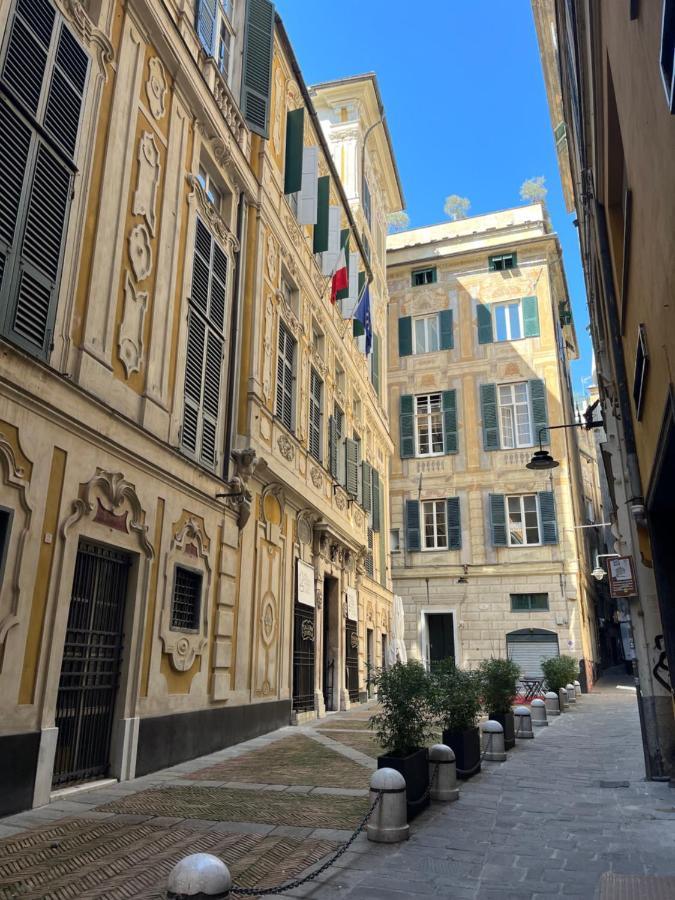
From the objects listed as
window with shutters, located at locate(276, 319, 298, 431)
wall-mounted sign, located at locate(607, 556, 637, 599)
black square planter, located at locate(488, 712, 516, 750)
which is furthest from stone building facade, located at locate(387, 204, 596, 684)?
wall-mounted sign, located at locate(607, 556, 637, 599)

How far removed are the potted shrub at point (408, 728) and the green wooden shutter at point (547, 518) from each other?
64.0 feet

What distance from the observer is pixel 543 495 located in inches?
1004

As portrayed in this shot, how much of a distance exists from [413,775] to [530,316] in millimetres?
24280

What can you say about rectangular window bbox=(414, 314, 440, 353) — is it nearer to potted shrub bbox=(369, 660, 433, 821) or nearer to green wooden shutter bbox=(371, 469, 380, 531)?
green wooden shutter bbox=(371, 469, 380, 531)

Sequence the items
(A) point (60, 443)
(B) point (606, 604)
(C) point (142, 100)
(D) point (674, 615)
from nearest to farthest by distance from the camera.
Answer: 1. (D) point (674, 615)
2. (A) point (60, 443)
3. (C) point (142, 100)
4. (B) point (606, 604)

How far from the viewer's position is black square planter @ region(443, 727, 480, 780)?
24.7 ft

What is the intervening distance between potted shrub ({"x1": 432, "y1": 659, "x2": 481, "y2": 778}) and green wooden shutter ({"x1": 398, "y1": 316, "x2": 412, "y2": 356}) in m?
22.4

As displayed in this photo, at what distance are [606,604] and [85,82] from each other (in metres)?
35.6

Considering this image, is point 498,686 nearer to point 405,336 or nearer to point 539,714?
point 539,714

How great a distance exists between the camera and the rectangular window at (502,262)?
2872 cm

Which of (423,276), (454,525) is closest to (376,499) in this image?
(454,525)

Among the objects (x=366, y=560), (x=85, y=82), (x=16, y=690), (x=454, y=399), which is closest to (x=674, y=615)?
(x=16, y=690)

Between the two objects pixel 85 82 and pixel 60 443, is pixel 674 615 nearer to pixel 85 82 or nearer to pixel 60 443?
pixel 60 443

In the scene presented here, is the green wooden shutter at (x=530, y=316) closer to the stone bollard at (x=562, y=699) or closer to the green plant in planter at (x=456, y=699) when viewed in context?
the stone bollard at (x=562, y=699)
